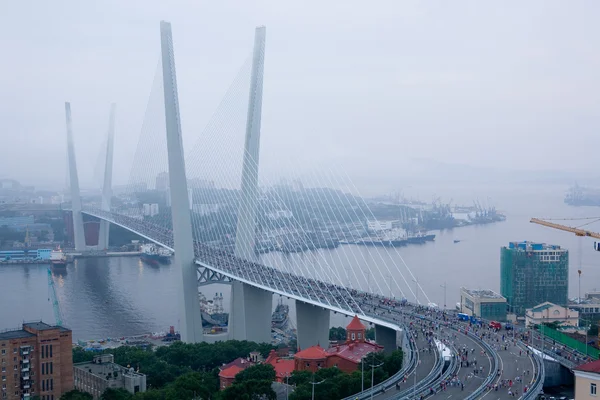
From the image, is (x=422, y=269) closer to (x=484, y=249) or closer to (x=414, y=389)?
(x=484, y=249)

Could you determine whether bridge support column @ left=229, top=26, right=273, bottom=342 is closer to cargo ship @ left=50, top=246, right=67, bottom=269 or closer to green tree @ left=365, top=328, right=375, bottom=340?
green tree @ left=365, top=328, right=375, bottom=340

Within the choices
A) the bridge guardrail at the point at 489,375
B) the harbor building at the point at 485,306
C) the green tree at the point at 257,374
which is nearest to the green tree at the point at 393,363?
→ the bridge guardrail at the point at 489,375

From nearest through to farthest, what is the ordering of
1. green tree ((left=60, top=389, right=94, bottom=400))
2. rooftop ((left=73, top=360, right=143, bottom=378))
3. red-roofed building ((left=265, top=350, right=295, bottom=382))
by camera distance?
green tree ((left=60, top=389, right=94, bottom=400))
red-roofed building ((left=265, top=350, right=295, bottom=382))
rooftop ((left=73, top=360, right=143, bottom=378))

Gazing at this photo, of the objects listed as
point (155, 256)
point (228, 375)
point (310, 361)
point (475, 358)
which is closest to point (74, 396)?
point (228, 375)

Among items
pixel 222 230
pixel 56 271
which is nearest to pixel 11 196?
pixel 56 271

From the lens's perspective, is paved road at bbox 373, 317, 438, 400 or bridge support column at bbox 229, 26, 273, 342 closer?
paved road at bbox 373, 317, 438, 400

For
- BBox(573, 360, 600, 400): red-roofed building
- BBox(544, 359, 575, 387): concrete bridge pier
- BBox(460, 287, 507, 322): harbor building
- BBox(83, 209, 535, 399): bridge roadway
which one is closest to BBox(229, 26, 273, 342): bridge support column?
BBox(83, 209, 535, 399): bridge roadway

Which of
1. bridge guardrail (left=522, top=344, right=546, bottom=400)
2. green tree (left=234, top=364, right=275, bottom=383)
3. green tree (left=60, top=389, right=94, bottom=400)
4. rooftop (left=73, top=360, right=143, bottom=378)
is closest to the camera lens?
bridge guardrail (left=522, top=344, right=546, bottom=400)
